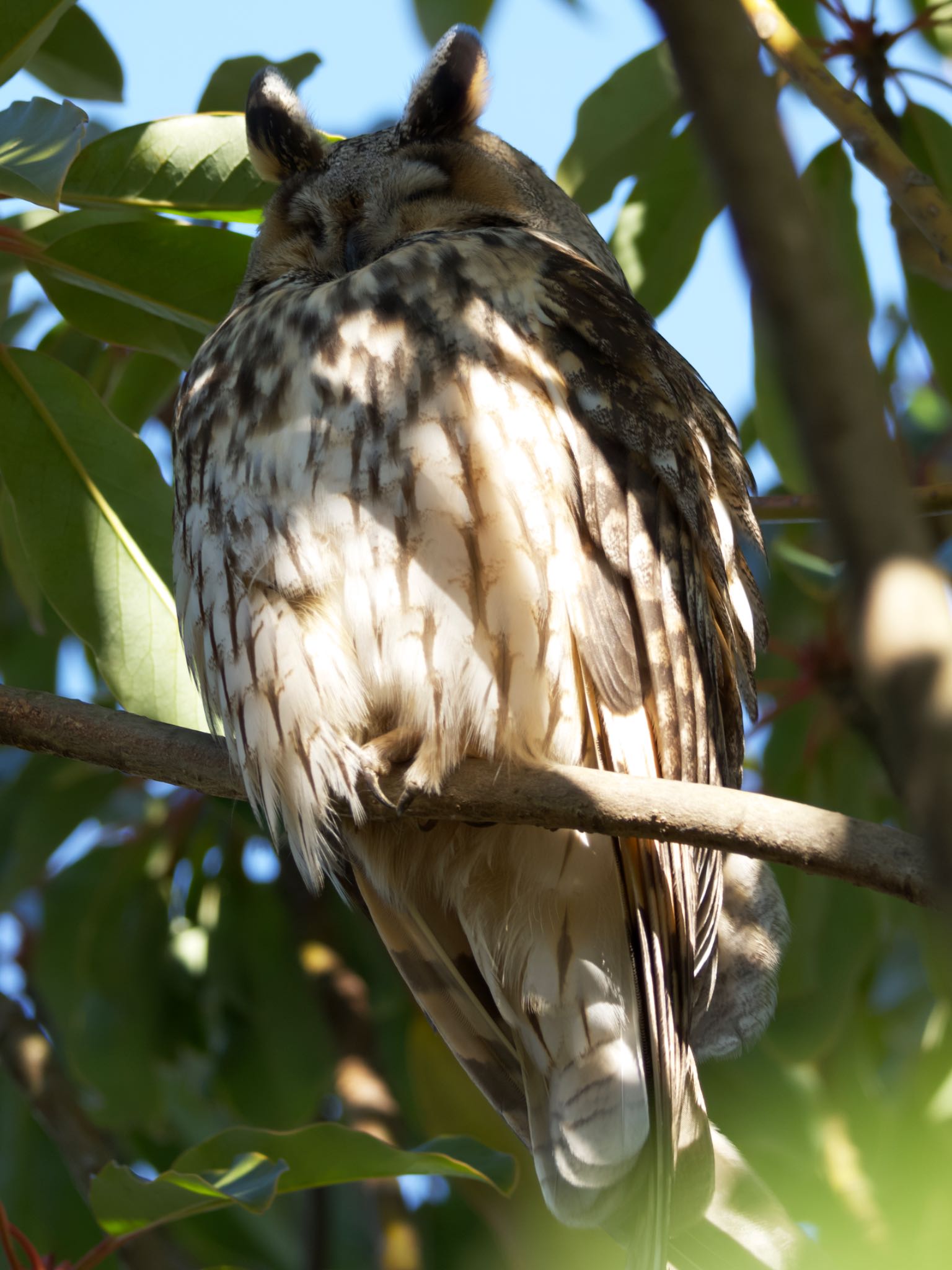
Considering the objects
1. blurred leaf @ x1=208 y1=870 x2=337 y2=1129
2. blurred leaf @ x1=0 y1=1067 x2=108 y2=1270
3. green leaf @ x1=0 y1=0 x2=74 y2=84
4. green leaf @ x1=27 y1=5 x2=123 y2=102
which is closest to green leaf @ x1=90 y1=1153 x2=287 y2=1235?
blurred leaf @ x1=208 y1=870 x2=337 y2=1129

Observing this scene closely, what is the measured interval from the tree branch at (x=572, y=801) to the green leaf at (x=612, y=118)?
134 cm

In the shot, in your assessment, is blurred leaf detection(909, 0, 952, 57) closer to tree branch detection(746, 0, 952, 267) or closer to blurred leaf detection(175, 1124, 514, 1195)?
tree branch detection(746, 0, 952, 267)

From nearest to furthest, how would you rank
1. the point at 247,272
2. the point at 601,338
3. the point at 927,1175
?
the point at 927,1175
the point at 601,338
the point at 247,272

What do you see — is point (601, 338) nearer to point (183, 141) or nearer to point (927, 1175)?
point (183, 141)

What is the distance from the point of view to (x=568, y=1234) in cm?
270

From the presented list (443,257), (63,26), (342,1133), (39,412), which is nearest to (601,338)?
(443,257)

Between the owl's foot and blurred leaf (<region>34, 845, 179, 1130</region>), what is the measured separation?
4.89 feet

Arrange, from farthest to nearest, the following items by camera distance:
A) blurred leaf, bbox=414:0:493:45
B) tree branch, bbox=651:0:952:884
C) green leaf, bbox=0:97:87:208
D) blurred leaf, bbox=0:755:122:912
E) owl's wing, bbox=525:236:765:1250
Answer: blurred leaf, bbox=0:755:122:912, blurred leaf, bbox=414:0:493:45, owl's wing, bbox=525:236:765:1250, green leaf, bbox=0:97:87:208, tree branch, bbox=651:0:952:884

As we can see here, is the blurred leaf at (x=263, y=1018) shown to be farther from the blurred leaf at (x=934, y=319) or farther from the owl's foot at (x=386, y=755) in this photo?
the blurred leaf at (x=934, y=319)

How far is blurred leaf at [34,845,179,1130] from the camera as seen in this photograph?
3.04m

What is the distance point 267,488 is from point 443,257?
20.2 inches

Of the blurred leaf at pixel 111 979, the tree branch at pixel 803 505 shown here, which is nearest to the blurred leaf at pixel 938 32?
the tree branch at pixel 803 505

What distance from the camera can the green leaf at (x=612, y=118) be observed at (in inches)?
105

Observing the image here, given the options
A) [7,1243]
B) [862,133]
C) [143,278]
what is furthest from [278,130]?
[7,1243]
